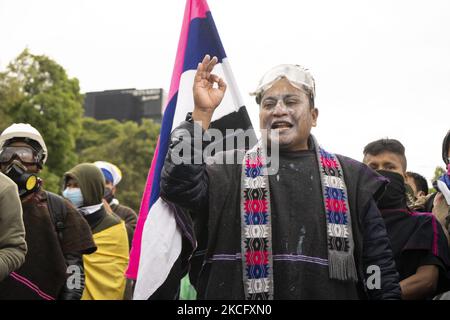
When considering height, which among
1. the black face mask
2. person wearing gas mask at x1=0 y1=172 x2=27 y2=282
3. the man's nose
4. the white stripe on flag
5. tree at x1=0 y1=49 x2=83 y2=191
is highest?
tree at x1=0 y1=49 x2=83 y2=191

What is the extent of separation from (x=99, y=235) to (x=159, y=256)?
297cm

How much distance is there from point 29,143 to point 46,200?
424mm

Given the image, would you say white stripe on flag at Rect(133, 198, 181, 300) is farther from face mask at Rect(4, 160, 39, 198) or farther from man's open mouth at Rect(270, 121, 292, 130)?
face mask at Rect(4, 160, 39, 198)

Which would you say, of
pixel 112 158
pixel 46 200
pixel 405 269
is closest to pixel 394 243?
pixel 405 269

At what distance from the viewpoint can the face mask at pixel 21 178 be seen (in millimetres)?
4211

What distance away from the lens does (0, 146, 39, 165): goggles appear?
4.32 m

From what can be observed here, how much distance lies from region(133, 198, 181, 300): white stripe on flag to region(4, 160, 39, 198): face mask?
1320 mm

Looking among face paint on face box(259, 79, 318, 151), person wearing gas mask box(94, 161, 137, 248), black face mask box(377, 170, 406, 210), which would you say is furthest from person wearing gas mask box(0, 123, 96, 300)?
person wearing gas mask box(94, 161, 137, 248)

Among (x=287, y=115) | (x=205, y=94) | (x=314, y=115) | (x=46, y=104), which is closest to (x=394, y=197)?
(x=314, y=115)

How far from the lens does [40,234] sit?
14.1 ft

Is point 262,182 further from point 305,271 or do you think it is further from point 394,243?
point 394,243

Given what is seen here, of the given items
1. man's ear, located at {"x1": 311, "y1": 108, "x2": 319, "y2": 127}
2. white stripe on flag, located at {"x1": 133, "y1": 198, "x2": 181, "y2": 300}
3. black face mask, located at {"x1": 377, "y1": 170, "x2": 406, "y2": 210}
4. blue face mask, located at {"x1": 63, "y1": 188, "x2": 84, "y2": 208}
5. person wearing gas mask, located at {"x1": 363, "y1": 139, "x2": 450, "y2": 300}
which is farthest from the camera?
blue face mask, located at {"x1": 63, "y1": 188, "x2": 84, "y2": 208}

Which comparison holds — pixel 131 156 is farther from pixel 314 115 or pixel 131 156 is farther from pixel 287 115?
pixel 287 115
